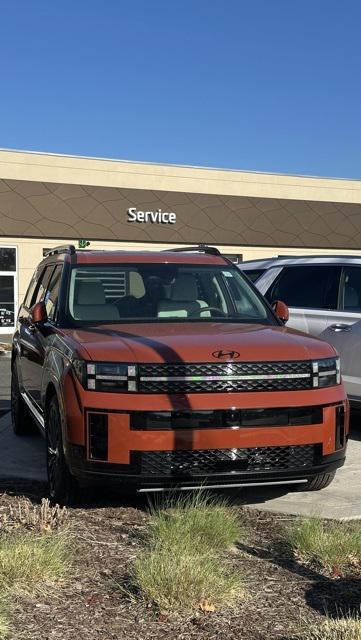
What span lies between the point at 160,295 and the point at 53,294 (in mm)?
939

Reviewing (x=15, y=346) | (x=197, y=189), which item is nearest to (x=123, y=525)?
(x=15, y=346)

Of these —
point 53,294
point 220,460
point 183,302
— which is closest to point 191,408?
point 220,460

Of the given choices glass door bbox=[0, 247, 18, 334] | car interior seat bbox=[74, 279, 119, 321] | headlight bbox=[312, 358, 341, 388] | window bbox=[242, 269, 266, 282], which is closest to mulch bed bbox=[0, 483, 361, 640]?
headlight bbox=[312, 358, 341, 388]

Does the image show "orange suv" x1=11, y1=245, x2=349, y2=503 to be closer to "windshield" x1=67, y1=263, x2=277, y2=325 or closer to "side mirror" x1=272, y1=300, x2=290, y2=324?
"windshield" x1=67, y1=263, x2=277, y2=325

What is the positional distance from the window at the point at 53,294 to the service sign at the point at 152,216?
22.8 m

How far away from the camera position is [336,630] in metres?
3.03

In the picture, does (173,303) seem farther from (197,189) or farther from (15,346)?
(197,189)

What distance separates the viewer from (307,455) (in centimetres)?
465

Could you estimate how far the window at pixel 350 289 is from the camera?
25.8ft

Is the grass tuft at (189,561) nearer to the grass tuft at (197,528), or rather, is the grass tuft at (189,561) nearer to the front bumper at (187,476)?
the grass tuft at (197,528)

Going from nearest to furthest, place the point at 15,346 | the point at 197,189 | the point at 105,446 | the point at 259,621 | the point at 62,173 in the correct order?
1. the point at 259,621
2. the point at 105,446
3. the point at 15,346
4. the point at 62,173
5. the point at 197,189

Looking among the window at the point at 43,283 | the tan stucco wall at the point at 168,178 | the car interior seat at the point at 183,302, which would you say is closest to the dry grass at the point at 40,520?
the car interior seat at the point at 183,302

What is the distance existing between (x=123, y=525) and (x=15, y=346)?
12.9 feet

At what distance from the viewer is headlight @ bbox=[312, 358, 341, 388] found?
471cm
